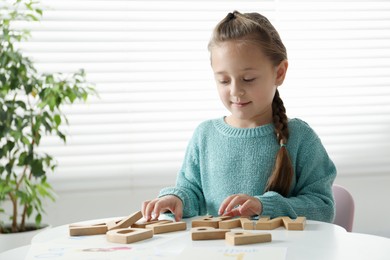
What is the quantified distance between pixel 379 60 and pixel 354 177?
0.65 meters

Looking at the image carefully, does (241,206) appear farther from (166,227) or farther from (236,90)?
(236,90)

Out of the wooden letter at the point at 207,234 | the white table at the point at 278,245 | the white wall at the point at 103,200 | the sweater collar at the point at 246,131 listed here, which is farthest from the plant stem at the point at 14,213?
the wooden letter at the point at 207,234

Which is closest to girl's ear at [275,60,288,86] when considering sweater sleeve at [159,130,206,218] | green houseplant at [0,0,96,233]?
sweater sleeve at [159,130,206,218]

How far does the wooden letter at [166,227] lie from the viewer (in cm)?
155

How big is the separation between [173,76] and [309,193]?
5.57 ft

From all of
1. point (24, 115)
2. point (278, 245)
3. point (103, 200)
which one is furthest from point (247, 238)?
point (103, 200)

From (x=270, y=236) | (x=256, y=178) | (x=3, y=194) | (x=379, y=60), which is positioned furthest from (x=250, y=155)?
(x=379, y=60)

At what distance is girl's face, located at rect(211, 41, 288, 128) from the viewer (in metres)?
1.90

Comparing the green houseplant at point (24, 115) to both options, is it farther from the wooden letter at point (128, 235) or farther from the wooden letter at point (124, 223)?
the wooden letter at point (128, 235)

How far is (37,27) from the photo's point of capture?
11.1 ft

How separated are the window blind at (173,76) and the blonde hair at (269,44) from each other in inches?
57.3

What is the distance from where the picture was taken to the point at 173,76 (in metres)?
3.50

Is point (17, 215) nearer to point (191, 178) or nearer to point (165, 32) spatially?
point (165, 32)

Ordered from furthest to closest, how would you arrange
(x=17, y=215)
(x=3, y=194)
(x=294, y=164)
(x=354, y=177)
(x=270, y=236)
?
(x=354, y=177), (x=17, y=215), (x=3, y=194), (x=294, y=164), (x=270, y=236)
